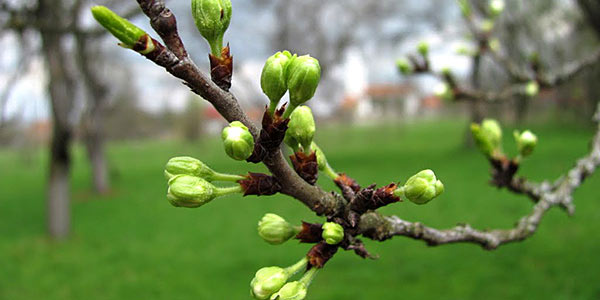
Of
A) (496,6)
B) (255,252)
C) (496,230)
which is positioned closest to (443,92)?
(496,6)

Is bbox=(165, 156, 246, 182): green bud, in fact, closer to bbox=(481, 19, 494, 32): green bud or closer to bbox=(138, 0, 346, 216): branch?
bbox=(138, 0, 346, 216): branch

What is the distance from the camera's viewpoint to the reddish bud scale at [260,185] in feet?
3.73

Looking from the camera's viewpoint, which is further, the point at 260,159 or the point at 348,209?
the point at 348,209

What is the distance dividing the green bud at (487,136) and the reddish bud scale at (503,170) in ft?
0.42

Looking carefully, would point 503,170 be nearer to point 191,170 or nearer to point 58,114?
point 191,170

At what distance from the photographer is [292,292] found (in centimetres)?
112

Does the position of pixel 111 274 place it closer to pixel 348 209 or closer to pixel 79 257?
pixel 79 257

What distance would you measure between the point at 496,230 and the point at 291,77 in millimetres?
1194

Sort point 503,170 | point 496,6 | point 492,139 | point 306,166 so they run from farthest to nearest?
point 496,6 → point 503,170 → point 492,139 → point 306,166

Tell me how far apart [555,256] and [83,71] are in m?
12.3

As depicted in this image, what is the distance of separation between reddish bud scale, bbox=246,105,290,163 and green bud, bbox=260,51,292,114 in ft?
0.06

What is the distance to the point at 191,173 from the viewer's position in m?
1.16

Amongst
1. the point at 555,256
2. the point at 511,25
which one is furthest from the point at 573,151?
the point at 555,256

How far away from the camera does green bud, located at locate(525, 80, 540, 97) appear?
3293 millimetres
